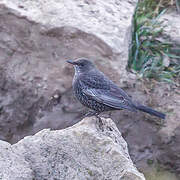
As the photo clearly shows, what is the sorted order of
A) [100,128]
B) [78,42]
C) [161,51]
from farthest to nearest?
[161,51]
[78,42]
[100,128]

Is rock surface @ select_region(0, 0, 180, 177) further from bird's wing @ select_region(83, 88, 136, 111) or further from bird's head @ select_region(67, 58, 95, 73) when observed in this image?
bird's wing @ select_region(83, 88, 136, 111)

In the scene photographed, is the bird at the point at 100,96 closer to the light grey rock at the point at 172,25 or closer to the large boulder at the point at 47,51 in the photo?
the large boulder at the point at 47,51

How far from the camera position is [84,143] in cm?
411

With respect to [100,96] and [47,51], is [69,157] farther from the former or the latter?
[47,51]

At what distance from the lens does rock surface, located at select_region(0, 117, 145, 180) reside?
3764 millimetres

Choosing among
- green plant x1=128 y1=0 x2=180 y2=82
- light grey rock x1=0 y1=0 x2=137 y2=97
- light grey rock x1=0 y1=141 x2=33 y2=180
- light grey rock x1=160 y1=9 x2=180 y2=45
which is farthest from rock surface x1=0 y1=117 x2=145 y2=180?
light grey rock x1=160 y1=9 x2=180 y2=45

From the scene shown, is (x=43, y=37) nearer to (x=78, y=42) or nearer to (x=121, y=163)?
(x=78, y=42)

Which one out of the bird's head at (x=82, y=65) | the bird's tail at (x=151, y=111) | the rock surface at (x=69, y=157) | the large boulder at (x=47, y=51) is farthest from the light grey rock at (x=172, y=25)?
the rock surface at (x=69, y=157)

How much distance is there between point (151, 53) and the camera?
7719 millimetres

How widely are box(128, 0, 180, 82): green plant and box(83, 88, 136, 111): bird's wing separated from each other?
2.10 meters

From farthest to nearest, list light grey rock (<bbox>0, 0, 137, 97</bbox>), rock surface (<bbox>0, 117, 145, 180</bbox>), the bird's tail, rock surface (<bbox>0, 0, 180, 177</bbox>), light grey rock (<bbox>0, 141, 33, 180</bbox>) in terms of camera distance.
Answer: rock surface (<bbox>0, 0, 180, 177</bbox>) < light grey rock (<bbox>0, 0, 137, 97</bbox>) < the bird's tail < rock surface (<bbox>0, 117, 145, 180</bbox>) < light grey rock (<bbox>0, 141, 33, 180</bbox>)

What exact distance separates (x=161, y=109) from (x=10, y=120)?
253 cm

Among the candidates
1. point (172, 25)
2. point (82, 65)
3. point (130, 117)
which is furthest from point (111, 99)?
point (172, 25)

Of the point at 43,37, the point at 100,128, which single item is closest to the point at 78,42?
the point at 43,37
